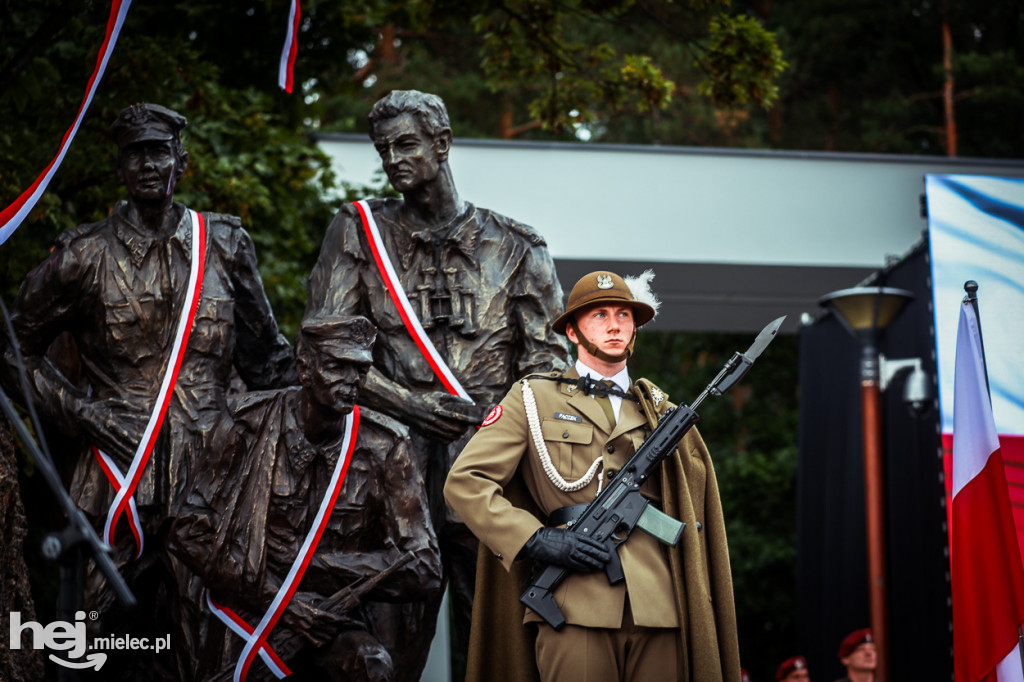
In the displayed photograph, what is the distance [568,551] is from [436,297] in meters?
1.83

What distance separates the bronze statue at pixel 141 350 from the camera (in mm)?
5844

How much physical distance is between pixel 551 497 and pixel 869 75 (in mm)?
23058

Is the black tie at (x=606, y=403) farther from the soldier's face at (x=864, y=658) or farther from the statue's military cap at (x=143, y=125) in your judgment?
the soldier's face at (x=864, y=658)

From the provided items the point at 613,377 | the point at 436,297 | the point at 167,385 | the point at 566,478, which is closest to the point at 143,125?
the point at 167,385

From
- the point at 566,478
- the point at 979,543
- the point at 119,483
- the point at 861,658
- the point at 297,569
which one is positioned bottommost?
the point at 861,658

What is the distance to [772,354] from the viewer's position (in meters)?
25.3

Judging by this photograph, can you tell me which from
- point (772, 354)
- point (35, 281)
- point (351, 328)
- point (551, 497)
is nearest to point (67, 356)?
point (35, 281)

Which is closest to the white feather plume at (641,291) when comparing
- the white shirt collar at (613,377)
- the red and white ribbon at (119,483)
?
the white shirt collar at (613,377)

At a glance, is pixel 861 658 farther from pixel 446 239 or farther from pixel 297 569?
pixel 297 569

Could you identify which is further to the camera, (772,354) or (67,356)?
(772,354)

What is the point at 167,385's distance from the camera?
5.93 metres

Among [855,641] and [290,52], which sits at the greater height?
[290,52]

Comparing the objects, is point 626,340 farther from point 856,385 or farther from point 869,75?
point 869,75

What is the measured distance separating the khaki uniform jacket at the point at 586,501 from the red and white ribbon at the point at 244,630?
70cm
